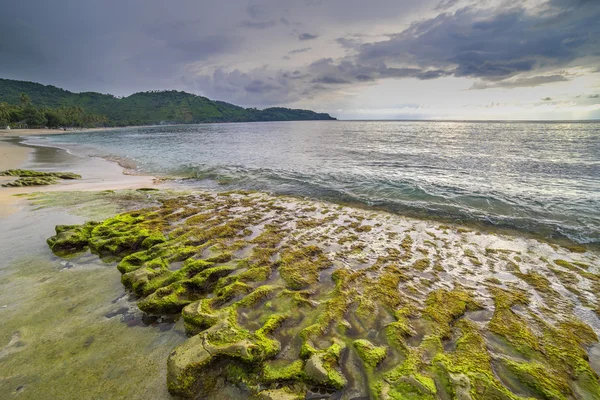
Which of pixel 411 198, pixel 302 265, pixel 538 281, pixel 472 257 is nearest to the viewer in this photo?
pixel 538 281

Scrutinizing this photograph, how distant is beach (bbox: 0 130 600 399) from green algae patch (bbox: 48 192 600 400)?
0.04 meters

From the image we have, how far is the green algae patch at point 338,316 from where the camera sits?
503 centimetres

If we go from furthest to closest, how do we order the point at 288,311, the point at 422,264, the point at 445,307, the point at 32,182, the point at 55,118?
the point at 55,118 → the point at 32,182 → the point at 422,264 → the point at 445,307 → the point at 288,311

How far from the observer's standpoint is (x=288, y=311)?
7.07 metres

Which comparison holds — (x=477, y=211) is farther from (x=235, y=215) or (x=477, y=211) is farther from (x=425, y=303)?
(x=235, y=215)

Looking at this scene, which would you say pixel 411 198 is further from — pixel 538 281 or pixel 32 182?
pixel 32 182

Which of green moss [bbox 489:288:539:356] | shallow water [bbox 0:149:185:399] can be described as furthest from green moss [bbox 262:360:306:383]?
green moss [bbox 489:288:539:356]

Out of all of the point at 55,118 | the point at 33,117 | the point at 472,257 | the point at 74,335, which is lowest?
the point at 472,257

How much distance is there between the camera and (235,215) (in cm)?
1505

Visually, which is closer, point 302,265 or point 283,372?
point 283,372

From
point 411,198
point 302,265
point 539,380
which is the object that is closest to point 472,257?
point 539,380

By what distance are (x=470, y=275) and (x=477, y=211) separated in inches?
349

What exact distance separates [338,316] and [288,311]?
1369 millimetres

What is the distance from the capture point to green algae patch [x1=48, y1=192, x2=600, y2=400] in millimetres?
5031
